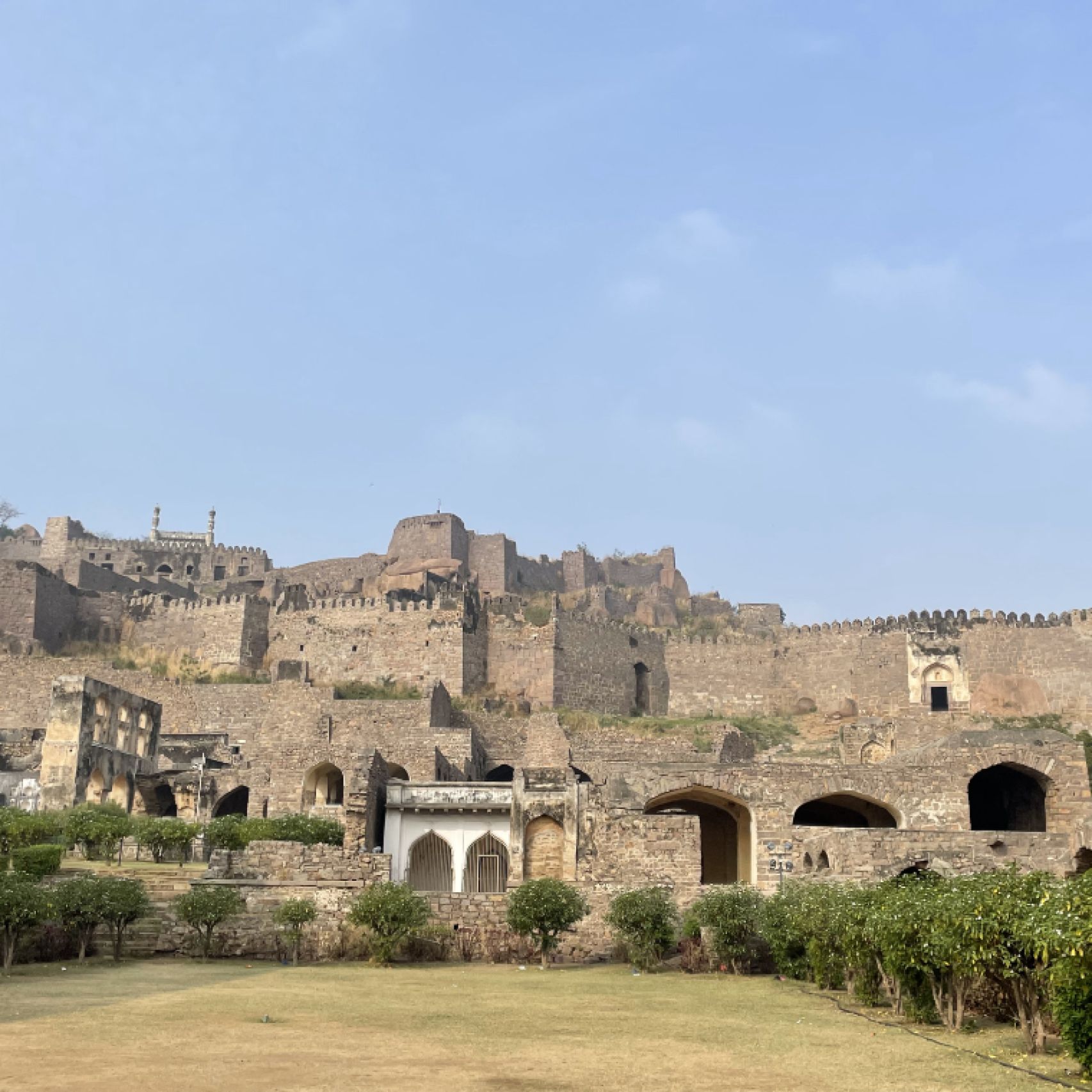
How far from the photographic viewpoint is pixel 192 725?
44.8 meters

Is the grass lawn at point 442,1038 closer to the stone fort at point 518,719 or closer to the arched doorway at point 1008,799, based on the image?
the stone fort at point 518,719

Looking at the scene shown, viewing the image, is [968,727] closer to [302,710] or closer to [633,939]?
[302,710]

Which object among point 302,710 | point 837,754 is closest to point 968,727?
point 837,754

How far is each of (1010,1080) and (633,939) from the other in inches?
418

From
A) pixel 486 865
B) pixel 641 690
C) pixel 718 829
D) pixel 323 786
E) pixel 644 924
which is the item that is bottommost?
pixel 644 924

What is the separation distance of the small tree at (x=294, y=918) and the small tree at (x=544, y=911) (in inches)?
127

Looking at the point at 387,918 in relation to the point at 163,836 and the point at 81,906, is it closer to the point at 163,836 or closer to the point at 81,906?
the point at 81,906

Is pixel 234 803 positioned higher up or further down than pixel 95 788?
further down

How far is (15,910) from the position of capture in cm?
1648

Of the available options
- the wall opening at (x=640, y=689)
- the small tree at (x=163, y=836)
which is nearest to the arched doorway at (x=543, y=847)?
the small tree at (x=163, y=836)

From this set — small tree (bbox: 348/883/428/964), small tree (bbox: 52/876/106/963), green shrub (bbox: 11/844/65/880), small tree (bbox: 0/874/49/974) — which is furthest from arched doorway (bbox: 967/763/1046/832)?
small tree (bbox: 0/874/49/974)

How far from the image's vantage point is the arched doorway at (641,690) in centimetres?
5138

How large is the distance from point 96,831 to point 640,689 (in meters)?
29.8

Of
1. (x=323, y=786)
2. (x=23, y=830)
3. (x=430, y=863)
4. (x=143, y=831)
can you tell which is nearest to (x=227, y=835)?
(x=143, y=831)
